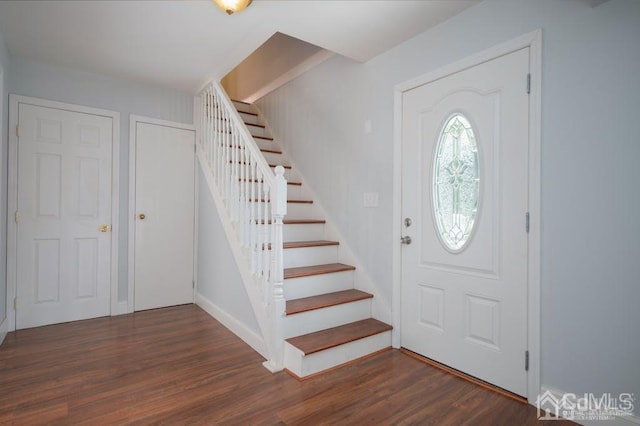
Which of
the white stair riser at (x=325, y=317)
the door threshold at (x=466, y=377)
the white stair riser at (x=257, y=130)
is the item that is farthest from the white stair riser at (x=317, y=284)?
the white stair riser at (x=257, y=130)

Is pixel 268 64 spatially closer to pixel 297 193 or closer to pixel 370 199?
pixel 297 193

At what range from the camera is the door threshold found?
194 centimetres

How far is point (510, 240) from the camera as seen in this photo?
1.98m

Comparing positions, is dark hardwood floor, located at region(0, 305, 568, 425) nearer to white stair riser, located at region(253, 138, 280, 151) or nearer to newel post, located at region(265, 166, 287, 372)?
newel post, located at region(265, 166, 287, 372)

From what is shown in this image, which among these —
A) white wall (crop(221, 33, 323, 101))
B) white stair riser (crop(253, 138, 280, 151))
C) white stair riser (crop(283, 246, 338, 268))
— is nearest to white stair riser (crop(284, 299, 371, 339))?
white stair riser (crop(283, 246, 338, 268))

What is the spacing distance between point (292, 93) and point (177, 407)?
3.25 metres

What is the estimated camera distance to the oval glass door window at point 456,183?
2.18m

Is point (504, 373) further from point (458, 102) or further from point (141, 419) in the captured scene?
point (141, 419)

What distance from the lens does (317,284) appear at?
2812 millimetres

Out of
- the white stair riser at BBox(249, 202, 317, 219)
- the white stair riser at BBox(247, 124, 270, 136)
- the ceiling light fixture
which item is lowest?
the white stair riser at BBox(249, 202, 317, 219)

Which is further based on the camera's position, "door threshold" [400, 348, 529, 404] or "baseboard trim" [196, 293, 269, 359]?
"baseboard trim" [196, 293, 269, 359]

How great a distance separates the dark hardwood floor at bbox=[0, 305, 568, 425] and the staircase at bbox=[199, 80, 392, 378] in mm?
113

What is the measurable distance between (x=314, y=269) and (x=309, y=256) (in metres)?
0.19

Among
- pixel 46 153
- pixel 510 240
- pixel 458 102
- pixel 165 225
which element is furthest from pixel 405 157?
pixel 46 153
